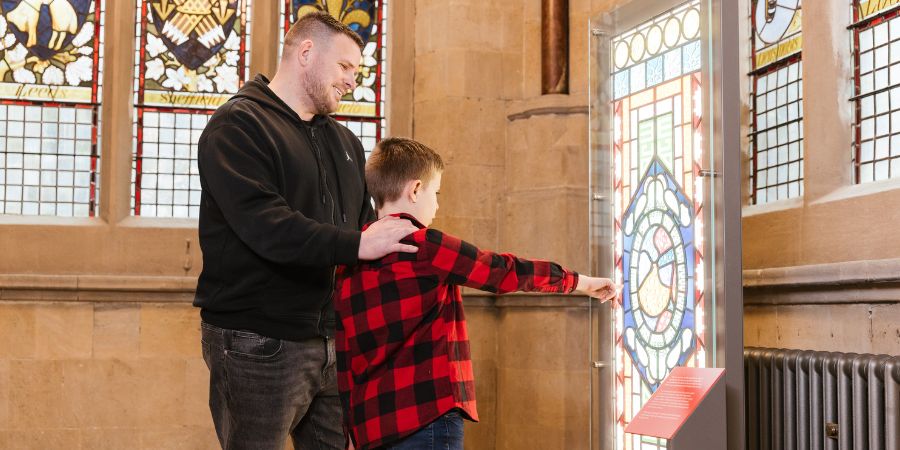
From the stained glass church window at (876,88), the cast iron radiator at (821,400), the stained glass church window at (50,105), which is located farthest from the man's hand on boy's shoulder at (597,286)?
the stained glass church window at (50,105)

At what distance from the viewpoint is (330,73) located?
2.95 metres

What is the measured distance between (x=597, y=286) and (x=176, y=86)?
456 cm

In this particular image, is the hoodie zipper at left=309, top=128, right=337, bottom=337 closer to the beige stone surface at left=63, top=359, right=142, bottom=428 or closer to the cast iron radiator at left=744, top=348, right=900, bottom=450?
the cast iron radiator at left=744, top=348, right=900, bottom=450

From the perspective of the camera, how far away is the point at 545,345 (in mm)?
5902

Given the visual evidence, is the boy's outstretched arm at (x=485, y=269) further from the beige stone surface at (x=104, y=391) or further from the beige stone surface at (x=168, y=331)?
the beige stone surface at (x=104, y=391)

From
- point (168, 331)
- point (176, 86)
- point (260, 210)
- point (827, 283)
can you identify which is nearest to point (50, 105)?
point (176, 86)

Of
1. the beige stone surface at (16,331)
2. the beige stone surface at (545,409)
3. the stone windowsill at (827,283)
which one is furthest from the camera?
the beige stone surface at (16,331)

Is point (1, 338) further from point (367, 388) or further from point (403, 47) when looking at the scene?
point (367, 388)

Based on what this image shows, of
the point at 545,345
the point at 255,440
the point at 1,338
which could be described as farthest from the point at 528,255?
the point at 255,440

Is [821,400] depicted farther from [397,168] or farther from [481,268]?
[397,168]

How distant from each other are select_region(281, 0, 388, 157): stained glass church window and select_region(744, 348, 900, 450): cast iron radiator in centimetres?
324

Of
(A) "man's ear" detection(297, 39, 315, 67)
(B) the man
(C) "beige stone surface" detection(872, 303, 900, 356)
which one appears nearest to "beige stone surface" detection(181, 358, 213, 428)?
(B) the man

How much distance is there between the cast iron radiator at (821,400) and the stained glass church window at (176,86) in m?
3.75

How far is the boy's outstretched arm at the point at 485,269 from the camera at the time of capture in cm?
242
